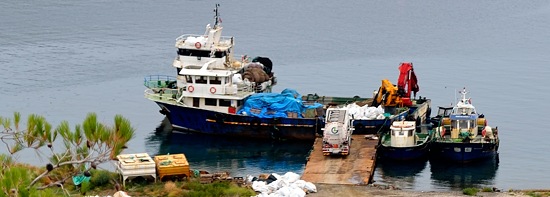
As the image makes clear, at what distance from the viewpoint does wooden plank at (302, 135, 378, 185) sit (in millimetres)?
41338

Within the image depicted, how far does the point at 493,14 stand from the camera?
101 metres

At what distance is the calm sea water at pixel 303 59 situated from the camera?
50.2 m

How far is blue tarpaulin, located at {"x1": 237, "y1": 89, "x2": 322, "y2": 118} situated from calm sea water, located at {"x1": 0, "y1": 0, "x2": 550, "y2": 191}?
147cm

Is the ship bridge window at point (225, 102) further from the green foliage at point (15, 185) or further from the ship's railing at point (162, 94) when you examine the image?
the green foliage at point (15, 185)

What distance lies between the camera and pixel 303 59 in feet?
250

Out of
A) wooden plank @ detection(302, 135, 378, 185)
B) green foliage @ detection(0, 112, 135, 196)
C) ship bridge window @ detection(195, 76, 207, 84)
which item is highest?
green foliage @ detection(0, 112, 135, 196)

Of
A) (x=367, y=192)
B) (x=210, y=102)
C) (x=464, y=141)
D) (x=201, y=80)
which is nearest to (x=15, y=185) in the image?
(x=367, y=192)

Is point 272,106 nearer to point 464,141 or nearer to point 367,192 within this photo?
point 464,141

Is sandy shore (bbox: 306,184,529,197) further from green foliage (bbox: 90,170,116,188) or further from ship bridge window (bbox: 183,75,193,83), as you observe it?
ship bridge window (bbox: 183,75,193,83)

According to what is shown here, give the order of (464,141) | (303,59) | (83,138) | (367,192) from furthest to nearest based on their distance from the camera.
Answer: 1. (303,59)
2. (464,141)
3. (367,192)
4. (83,138)

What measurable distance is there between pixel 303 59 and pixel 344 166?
3297cm

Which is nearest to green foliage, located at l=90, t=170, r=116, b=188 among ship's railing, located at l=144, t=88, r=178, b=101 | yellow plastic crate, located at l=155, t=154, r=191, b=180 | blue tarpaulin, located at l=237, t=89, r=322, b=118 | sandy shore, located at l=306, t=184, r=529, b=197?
yellow plastic crate, located at l=155, t=154, r=191, b=180

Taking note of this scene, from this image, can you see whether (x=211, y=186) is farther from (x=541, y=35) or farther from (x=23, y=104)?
(x=541, y=35)

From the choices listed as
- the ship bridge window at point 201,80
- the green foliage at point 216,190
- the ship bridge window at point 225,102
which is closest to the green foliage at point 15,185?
the green foliage at point 216,190
